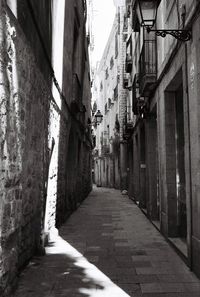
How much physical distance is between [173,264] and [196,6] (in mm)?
3712

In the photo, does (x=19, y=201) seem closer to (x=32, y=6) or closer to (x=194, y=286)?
(x=194, y=286)

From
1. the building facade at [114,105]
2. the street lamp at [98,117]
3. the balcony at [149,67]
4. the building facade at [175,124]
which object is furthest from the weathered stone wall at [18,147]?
the building facade at [114,105]

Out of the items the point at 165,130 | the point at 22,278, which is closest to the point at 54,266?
the point at 22,278

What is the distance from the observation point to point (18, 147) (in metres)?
4.34

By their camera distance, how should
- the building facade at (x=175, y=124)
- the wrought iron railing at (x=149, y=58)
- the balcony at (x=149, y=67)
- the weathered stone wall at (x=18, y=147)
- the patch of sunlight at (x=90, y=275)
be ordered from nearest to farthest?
the weathered stone wall at (x=18, y=147) < the patch of sunlight at (x=90, y=275) < the building facade at (x=175, y=124) < the balcony at (x=149, y=67) < the wrought iron railing at (x=149, y=58)

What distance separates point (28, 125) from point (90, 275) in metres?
2.28

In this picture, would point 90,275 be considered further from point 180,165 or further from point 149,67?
Result: point 149,67

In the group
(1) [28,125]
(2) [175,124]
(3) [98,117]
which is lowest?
(1) [28,125]

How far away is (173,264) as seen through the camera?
5.30 m

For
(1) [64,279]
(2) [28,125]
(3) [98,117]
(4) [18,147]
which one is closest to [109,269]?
(1) [64,279]

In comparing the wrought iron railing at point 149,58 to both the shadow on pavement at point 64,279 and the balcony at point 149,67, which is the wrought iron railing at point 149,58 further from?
the shadow on pavement at point 64,279

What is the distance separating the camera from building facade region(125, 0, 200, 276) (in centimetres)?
488

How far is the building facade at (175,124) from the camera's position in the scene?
16.0 ft

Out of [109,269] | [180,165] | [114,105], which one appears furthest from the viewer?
[114,105]
